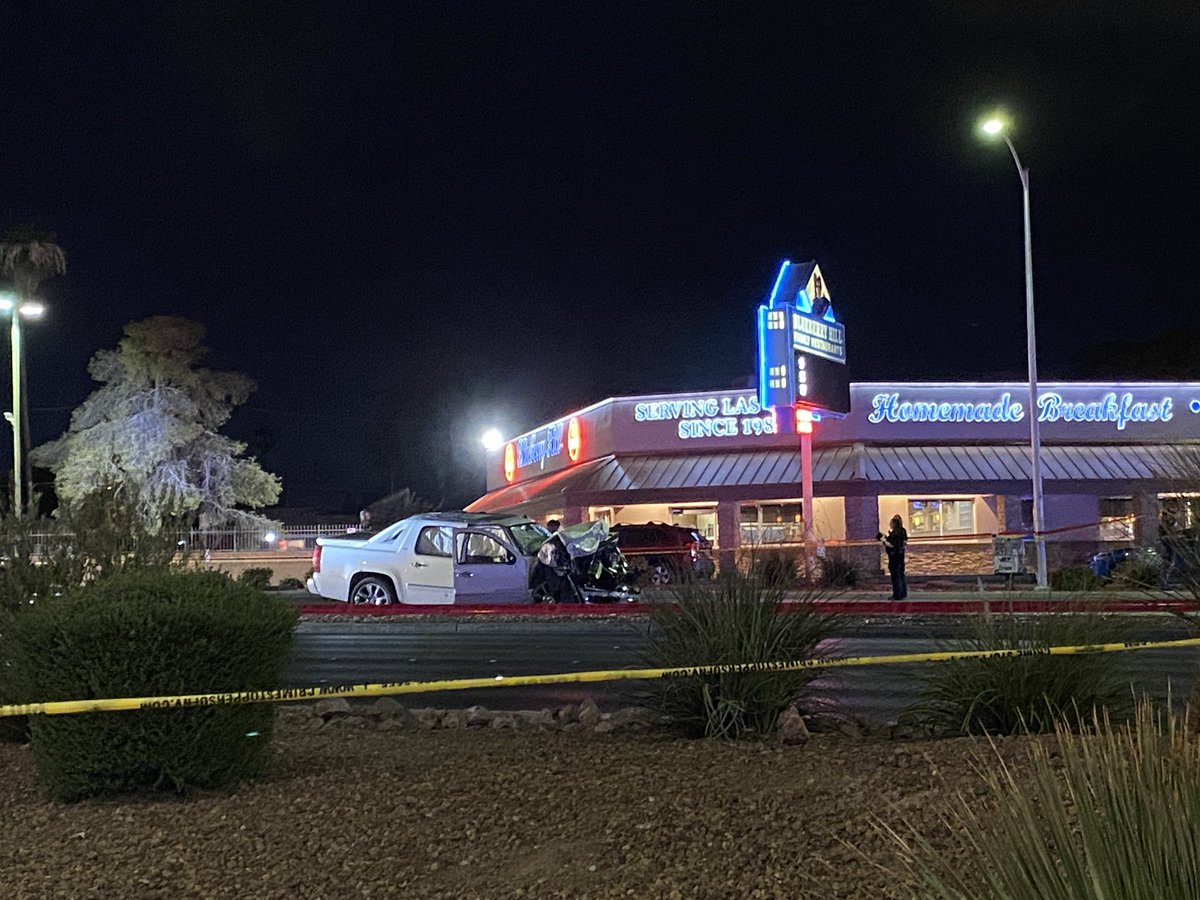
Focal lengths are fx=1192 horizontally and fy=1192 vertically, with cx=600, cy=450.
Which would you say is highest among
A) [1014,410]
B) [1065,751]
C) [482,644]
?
[1014,410]

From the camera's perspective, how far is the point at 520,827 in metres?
5.07

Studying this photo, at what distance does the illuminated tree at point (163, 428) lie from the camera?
41.7m

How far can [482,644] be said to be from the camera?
15.9 m

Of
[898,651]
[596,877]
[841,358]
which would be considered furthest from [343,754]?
[841,358]

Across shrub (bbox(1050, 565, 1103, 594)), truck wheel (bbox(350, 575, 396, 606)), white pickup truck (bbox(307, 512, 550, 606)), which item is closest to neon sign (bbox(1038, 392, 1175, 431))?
shrub (bbox(1050, 565, 1103, 594))

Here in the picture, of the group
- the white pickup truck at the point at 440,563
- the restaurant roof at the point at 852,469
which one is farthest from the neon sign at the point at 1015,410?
the white pickup truck at the point at 440,563

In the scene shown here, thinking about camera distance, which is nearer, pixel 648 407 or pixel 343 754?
pixel 343 754

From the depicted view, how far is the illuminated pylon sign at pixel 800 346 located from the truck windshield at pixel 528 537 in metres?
12.2

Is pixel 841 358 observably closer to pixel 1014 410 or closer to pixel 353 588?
pixel 1014 410

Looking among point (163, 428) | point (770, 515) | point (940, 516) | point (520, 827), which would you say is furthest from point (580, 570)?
point (163, 428)

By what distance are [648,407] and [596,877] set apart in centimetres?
3374

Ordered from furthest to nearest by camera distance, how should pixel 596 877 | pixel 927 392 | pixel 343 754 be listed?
pixel 927 392 → pixel 343 754 → pixel 596 877

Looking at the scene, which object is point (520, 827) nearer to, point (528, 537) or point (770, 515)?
point (528, 537)

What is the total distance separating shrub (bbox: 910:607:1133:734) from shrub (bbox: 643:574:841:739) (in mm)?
861
